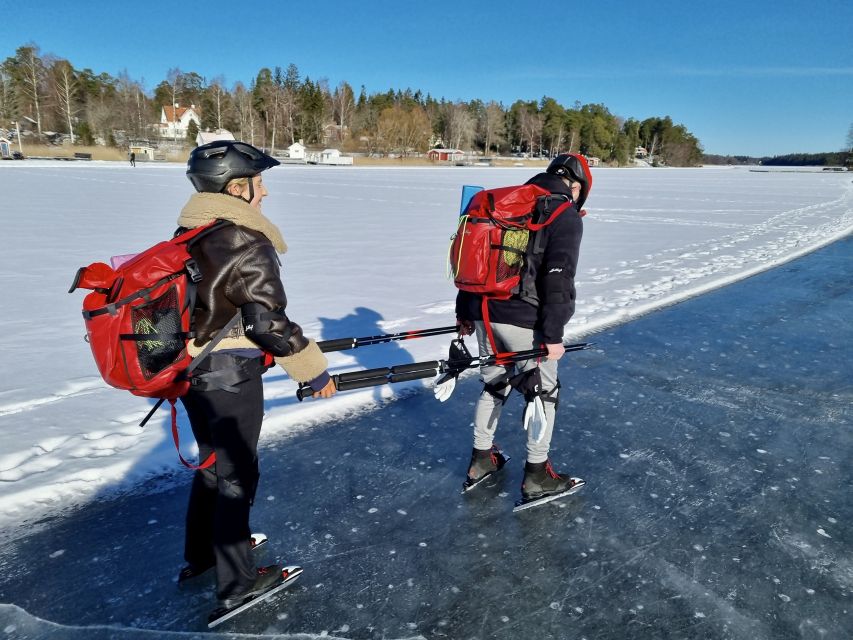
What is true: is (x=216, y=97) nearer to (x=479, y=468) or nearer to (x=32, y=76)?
(x=32, y=76)

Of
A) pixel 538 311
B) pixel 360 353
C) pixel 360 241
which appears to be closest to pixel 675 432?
pixel 538 311

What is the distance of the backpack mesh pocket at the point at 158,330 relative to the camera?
2115mm

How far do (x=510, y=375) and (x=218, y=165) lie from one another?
80.8 inches

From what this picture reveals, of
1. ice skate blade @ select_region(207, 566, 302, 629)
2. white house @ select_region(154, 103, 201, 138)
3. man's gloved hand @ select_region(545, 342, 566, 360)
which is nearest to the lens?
ice skate blade @ select_region(207, 566, 302, 629)

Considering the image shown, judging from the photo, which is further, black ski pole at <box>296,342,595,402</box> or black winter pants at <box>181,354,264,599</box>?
black ski pole at <box>296,342,595,402</box>

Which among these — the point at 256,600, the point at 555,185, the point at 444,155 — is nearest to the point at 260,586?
the point at 256,600

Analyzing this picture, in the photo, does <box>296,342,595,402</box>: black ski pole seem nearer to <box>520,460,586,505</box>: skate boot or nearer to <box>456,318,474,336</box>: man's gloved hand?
<box>456,318,474,336</box>: man's gloved hand

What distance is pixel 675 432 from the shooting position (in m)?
4.45

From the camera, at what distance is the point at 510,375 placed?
3508 millimetres

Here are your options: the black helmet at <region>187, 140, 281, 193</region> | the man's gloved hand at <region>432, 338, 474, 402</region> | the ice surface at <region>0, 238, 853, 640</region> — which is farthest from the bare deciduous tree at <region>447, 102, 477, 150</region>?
the black helmet at <region>187, 140, 281, 193</region>

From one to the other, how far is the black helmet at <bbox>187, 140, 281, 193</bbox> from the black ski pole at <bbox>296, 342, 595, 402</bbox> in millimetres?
935

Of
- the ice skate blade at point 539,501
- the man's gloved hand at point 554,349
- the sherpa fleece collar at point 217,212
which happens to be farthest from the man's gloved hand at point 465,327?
the sherpa fleece collar at point 217,212

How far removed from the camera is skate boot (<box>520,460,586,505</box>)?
349 cm

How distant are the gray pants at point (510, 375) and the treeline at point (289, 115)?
252 ft
